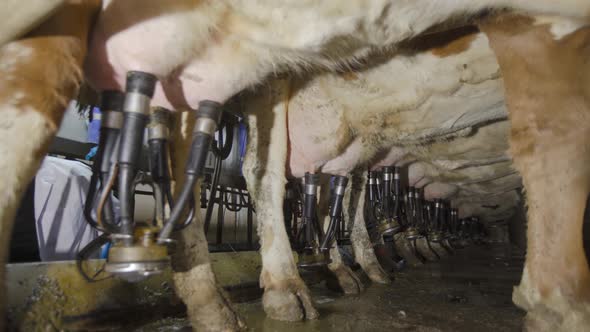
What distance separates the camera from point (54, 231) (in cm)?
229

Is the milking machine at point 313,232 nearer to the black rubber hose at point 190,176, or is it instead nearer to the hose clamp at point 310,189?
the hose clamp at point 310,189

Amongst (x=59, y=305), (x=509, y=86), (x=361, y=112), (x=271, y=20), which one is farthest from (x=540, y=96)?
(x=59, y=305)

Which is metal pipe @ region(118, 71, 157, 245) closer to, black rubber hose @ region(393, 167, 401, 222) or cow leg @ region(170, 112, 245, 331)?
cow leg @ region(170, 112, 245, 331)

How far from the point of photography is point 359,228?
2.93 m

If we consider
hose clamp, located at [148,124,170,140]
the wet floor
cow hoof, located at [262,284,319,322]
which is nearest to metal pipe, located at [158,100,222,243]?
hose clamp, located at [148,124,170,140]

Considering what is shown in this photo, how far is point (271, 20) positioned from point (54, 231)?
6.35ft

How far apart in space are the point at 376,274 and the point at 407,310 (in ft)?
3.31

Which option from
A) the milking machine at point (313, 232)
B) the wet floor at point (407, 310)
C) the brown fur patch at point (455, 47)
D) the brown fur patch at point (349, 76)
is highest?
the brown fur patch at point (455, 47)

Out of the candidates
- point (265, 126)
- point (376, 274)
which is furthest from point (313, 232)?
point (376, 274)

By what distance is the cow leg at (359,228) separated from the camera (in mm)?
2717

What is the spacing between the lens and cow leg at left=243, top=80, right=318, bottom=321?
163cm

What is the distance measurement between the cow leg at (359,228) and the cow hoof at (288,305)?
1.23 metres

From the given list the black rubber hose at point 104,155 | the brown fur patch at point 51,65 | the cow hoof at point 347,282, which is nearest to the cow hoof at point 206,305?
the black rubber hose at point 104,155

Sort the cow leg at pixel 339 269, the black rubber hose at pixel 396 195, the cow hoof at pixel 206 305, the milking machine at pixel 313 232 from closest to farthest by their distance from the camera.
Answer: the cow hoof at pixel 206 305, the milking machine at pixel 313 232, the cow leg at pixel 339 269, the black rubber hose at pixel 396 195
